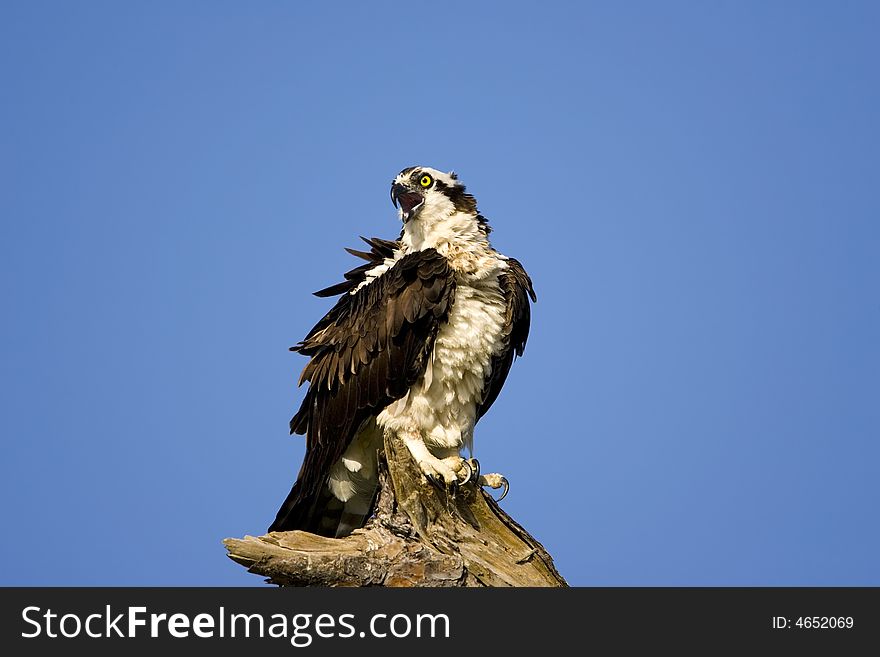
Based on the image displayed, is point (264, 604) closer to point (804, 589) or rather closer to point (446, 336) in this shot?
point (446, 336)

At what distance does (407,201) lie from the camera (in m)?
9.64

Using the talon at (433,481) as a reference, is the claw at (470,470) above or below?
above

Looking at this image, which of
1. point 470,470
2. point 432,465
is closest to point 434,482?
point 432,465

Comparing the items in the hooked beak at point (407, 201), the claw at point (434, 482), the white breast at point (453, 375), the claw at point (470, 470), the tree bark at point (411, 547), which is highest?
the hooked beak at point (407, 201)

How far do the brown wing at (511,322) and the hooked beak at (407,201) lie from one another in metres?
0.96

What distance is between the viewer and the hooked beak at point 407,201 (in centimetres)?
962

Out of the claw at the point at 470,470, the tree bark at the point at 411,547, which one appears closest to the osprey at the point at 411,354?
the claw at the point at 470,470

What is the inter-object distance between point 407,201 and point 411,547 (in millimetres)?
3075

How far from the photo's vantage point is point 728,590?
7742 mm

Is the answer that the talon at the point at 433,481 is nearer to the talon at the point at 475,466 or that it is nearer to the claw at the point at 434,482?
the claw at the point at 434,482

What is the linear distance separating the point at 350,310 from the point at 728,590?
3956mm

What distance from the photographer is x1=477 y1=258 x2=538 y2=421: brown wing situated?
9617 millimetres

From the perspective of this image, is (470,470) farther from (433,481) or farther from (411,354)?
(411,354)

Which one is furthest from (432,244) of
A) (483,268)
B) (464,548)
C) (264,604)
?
(264,604)
